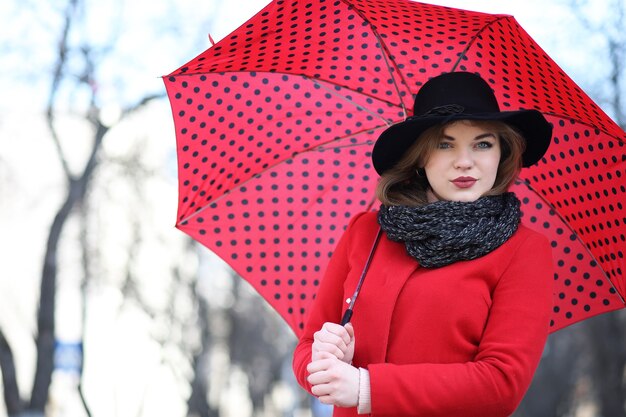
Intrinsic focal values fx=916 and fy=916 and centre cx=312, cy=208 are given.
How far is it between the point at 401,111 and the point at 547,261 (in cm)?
114

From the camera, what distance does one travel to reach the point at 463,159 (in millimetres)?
2965

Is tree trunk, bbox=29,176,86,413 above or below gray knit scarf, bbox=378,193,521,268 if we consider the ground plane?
below

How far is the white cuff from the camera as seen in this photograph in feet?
8.62

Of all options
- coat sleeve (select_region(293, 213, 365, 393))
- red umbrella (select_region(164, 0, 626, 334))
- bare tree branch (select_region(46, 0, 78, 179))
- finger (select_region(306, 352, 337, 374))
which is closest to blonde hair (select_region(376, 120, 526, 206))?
coat sleeve (select_region(293, 213, 365, 393))

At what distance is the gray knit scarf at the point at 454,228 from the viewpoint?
2807mm

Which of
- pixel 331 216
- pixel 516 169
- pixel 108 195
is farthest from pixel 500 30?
pixel 108 195

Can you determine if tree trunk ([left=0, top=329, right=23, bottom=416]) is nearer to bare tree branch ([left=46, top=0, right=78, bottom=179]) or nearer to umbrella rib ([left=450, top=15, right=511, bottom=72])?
bare tree branch ([left=46, top=0, right=78, bottom=179])

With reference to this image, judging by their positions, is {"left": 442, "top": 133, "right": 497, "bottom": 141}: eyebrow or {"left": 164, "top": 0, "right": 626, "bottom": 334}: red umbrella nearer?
{"left": 442, "top": 133, "right": 497, "bottom": 141}: eyebrow

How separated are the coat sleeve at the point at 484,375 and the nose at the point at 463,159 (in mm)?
453

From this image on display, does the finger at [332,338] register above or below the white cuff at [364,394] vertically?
above

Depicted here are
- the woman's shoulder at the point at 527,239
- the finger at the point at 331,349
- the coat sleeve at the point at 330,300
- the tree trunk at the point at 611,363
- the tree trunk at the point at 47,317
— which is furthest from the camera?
the tree trunk at the point at 611,363

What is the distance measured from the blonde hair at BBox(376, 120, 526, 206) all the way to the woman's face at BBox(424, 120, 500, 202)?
0.02m

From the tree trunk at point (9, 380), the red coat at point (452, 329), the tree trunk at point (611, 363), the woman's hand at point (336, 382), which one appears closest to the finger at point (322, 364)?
the woman's hand at point (336, 382)

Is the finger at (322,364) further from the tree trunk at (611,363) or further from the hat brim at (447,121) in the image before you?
the tree trunk at (611,363)
